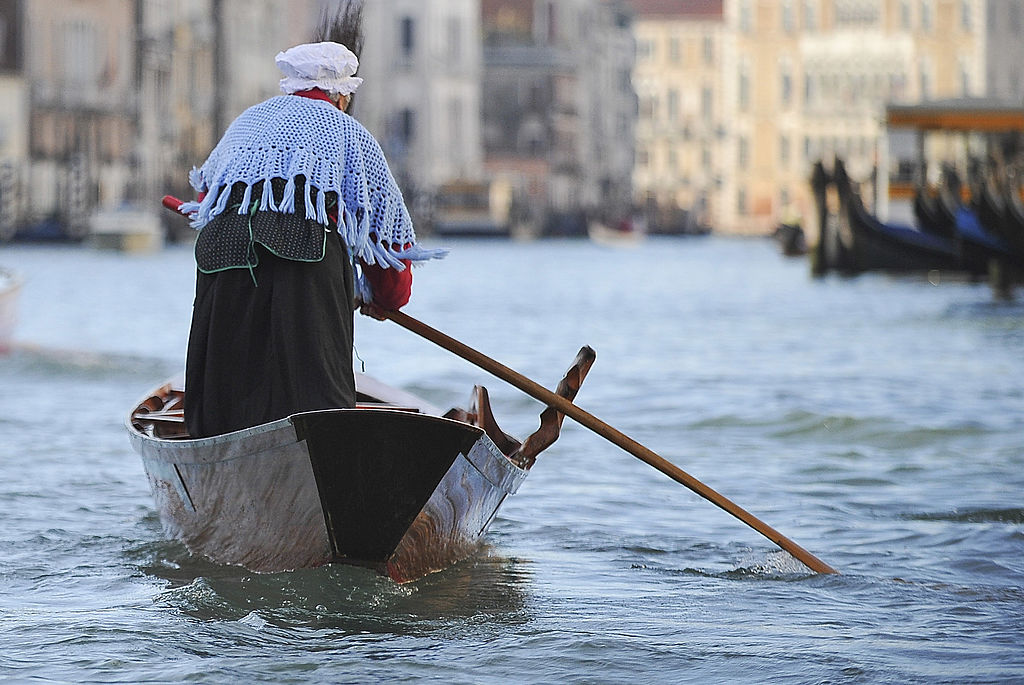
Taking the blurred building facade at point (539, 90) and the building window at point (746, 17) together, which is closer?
the blurred building facade at point (539, 90)

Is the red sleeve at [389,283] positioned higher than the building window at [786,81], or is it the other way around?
the building window at [786,81]

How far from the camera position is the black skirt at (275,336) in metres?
4.09

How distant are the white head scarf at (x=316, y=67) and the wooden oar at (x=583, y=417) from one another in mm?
526

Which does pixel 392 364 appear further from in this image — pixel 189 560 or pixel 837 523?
pixel 189 560

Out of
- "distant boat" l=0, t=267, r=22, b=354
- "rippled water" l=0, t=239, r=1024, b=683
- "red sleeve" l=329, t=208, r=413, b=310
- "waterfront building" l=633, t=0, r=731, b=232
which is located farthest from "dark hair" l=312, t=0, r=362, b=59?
"waterfront building" l=633, t=0, r=731, b=232

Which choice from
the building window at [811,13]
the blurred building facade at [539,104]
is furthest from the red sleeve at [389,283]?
the building window at [811,13]

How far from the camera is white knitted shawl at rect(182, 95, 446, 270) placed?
409cm

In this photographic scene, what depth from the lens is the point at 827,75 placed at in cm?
6756

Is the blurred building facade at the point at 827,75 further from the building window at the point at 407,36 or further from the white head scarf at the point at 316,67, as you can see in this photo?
the white head scarf at the point at 316,67

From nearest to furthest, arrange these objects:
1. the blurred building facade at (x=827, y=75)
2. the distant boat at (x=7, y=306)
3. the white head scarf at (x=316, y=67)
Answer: the white head scarf at (x=316, y=67), the distant boat at (x=7, y=306), the blurred building facade at (x=827, y=75)

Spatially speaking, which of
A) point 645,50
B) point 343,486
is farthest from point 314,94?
point 645,50

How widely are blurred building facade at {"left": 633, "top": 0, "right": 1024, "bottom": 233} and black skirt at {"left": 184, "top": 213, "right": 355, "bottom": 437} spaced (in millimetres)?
60180

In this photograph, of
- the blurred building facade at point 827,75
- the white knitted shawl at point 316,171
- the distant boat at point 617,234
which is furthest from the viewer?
the blurred building facade at point 827,75

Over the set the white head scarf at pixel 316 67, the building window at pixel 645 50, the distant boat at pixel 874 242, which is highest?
the building window at pixel 645 50
